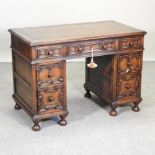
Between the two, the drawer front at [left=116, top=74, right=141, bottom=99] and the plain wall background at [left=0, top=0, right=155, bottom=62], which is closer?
the drawer front at [left=116, top=74, right=141, bottom=99]

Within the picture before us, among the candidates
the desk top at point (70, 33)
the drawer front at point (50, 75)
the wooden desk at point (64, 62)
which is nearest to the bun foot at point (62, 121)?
the wooden desk at point (64, 62)

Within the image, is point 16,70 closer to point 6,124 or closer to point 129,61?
point 6,124

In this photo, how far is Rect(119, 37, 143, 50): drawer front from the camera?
317 cm

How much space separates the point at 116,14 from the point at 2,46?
1349 mm

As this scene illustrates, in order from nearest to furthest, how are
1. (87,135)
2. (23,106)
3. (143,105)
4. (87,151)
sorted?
(87,151)
(87,135)
(23,106)
(143,105)

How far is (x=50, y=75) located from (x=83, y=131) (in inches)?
19.0

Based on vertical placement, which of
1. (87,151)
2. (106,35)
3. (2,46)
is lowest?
(87,151)

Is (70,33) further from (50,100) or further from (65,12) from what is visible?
(65,12)

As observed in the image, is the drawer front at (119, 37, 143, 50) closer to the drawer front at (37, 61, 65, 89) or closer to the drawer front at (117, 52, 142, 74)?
the drawer front at (117, 52, 142, 74)

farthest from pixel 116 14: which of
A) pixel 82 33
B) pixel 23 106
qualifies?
pixel 23 106

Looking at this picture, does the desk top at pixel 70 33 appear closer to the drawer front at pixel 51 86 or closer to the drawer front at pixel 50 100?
the drawer front at pixel 51 86

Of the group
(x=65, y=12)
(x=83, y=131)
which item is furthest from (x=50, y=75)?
(x=65, y=12)

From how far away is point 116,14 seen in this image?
4.73 m

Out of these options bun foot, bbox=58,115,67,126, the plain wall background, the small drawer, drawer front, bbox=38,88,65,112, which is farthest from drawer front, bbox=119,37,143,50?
the plain wall background
